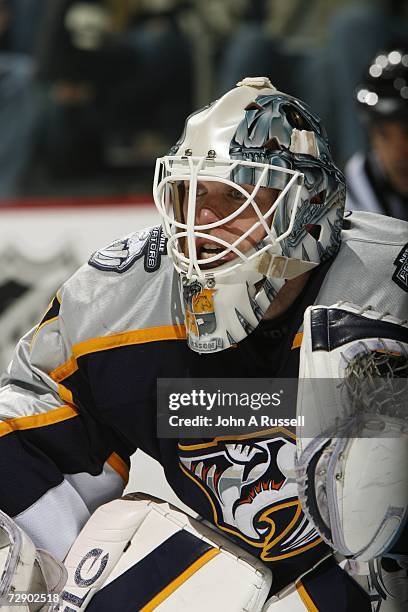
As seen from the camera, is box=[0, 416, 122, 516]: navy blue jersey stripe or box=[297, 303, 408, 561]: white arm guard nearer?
box=[297, 303, 408, 561]: white arm guard

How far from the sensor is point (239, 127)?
139 centimetres

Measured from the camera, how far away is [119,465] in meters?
1.60

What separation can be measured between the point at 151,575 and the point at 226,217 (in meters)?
0.48

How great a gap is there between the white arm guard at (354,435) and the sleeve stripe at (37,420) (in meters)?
0.40

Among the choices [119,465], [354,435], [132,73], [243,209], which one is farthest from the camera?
[132,73]

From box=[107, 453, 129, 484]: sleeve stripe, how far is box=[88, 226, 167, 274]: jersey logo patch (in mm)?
269

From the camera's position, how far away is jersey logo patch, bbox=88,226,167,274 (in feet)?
4.99

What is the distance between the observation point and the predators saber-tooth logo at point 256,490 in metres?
1.41

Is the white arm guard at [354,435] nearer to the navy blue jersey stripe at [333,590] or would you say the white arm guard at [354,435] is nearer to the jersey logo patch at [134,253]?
the navy blue jersey stripe at [333,590]

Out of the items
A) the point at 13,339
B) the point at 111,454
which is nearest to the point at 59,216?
the point at 13,339

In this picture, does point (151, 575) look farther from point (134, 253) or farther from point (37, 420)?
point (134, 253)

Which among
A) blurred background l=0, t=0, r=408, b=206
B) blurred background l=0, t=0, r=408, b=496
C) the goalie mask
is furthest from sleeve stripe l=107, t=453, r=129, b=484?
blurred background l=0, t=0, r=408, b=206

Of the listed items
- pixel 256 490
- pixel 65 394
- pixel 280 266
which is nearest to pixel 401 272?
pixel 280 266

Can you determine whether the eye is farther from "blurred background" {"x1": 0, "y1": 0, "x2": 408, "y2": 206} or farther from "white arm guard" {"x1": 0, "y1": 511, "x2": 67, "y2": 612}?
"blurred background" {"x1": 0, "y1": 0, "x2": 408, "y2": 206}
